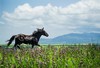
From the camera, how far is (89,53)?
1314 cm

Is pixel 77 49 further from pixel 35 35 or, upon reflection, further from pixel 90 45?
pixel 35 35

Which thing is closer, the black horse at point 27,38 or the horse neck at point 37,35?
the black horse at point 27,38

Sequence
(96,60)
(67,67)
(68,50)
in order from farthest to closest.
Result: (68,50)
(96,60)
(67,67)

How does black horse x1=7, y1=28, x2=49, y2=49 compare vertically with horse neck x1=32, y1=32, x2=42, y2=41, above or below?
below

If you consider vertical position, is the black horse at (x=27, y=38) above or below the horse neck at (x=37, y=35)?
below

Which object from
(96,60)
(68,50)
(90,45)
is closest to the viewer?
(96,60)

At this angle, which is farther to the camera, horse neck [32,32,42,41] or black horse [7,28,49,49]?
horse neck [32,32,42,41]

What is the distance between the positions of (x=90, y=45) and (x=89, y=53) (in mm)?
2778

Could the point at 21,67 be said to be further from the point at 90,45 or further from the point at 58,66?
the point at 90,45

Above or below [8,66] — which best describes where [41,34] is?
above

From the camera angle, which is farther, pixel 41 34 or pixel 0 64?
pixel 41 34

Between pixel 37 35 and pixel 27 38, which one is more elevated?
pixel 37 35

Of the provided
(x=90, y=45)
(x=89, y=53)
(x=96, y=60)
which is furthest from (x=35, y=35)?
(x=96, y=60)

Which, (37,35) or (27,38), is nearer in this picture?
(27,38)
